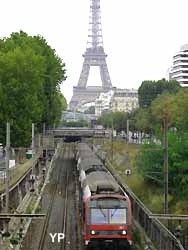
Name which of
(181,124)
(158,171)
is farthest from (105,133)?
(158,171)

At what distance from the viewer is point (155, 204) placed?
101 ft

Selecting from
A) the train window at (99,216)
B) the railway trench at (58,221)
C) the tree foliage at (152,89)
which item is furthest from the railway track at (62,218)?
the tree foliage at (152,89)

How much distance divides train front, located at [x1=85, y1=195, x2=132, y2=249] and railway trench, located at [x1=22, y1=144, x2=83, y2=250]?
295cm

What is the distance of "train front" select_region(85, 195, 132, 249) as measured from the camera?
2058cm

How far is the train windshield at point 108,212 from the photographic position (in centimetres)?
2075

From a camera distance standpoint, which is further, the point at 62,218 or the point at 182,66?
the point at 182,66

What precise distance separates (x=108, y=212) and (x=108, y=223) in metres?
0.41

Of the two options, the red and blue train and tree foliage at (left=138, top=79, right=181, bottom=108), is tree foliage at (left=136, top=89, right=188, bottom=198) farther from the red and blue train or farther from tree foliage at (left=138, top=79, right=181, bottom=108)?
tree foliage at (left=138, top=79, right=181, bottom=108)

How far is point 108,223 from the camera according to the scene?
20672 mm

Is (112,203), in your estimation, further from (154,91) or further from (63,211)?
(154,91)

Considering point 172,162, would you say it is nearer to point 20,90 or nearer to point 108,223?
point 108,223

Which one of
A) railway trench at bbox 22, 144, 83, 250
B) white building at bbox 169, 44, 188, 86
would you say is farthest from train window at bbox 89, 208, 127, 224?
white building at bbox 169, 44, 188, 86

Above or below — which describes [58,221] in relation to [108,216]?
below

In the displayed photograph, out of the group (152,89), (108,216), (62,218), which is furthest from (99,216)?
(152,89)
